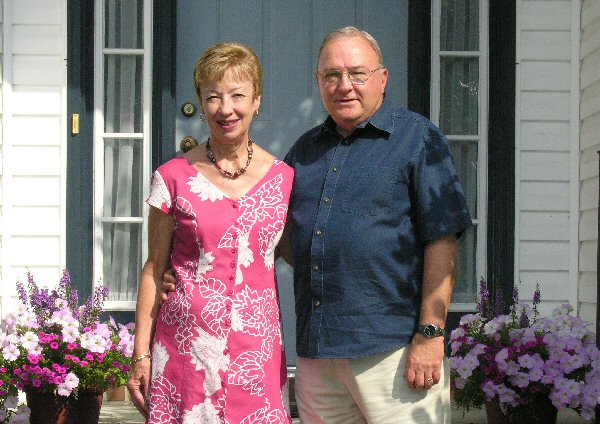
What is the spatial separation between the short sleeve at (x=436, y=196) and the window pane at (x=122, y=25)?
2.98 meters

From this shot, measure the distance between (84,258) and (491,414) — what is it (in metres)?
2.28

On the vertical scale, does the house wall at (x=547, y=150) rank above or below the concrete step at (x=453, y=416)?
above

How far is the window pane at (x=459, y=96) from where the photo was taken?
203 inches

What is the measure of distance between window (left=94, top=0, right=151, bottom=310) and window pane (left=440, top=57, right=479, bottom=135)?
1.65 metres

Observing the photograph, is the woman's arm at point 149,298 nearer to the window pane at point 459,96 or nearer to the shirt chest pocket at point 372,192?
the shirt chest pocket at point 372,192

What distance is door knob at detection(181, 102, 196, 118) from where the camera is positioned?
511cm

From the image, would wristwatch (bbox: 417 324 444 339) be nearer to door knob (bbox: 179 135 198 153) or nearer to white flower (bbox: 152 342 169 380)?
white flower (bbox: 152 342 169 380)

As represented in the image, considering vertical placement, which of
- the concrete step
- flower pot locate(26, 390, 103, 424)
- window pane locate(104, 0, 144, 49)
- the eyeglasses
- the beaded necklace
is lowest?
the concrete step

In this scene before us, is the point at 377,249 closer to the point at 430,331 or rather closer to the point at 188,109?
the point at 430,331

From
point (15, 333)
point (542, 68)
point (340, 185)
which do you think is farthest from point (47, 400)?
point (542, 68)

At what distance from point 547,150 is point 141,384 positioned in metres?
3.08

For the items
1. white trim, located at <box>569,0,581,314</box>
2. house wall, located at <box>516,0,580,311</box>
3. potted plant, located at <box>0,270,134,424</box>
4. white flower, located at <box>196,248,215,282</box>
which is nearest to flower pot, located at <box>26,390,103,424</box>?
potted plant, located at <box>0,270,134,424</box>

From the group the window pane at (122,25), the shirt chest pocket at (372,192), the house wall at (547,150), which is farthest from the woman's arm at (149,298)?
the house wall at (547,150)

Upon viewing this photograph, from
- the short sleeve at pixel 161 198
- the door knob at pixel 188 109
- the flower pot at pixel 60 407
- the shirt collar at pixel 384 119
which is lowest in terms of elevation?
the flower pot at pixel 60 407
